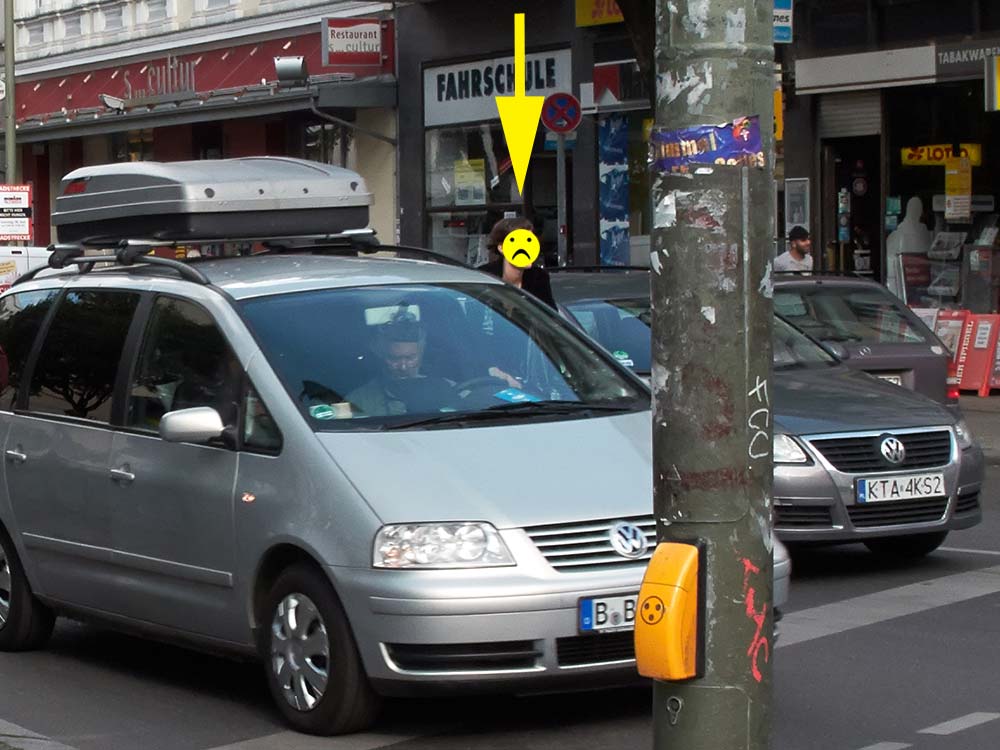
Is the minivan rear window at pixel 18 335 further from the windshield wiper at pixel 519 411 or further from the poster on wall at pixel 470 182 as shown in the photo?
the poster on wall at pixel 470 182

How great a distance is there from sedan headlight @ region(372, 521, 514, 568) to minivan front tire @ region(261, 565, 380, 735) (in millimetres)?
288

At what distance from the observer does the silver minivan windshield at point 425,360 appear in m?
7.15

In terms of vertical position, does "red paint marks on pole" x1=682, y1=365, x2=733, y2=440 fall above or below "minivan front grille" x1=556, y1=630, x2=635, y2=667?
above

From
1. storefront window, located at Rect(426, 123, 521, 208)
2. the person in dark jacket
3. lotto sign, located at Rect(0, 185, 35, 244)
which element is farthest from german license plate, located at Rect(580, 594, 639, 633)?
lotto sign, located at Rect(0, 185, 35, 244)

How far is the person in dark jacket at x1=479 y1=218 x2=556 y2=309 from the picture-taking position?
1162 cm

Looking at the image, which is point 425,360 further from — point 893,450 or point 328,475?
point 893,450

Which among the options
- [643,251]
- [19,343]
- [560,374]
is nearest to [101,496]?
[19,343]

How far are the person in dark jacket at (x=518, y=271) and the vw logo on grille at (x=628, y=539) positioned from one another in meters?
4.56

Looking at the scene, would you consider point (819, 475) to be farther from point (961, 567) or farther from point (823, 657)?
point (823, 657)

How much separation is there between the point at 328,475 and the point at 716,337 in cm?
292

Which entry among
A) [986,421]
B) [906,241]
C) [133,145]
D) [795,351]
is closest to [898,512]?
[795,351]

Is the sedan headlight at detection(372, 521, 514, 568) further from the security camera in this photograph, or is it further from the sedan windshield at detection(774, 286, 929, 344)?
the security camera

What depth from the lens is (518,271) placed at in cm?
1195

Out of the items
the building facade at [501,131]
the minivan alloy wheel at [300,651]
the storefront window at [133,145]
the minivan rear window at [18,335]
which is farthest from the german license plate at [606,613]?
→ the storefront window at [133,145]
